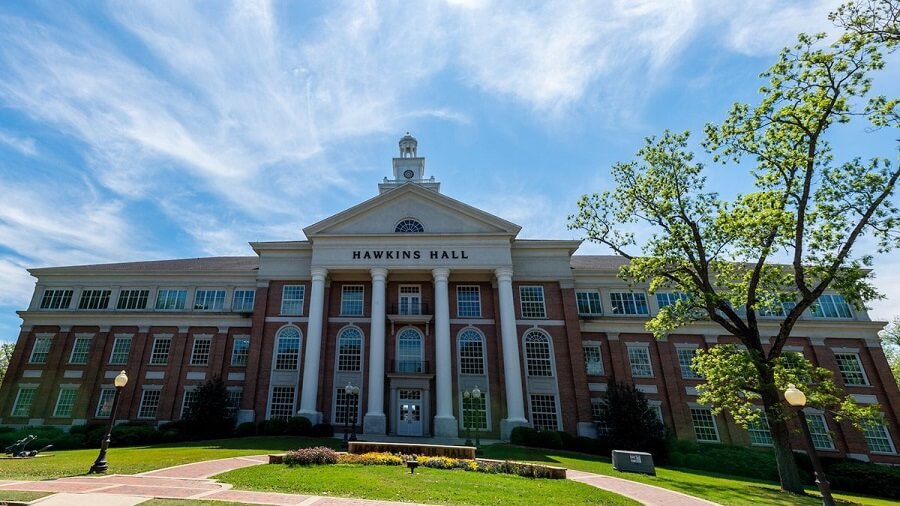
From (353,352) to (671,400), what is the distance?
22691 mm

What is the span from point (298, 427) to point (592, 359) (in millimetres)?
20559

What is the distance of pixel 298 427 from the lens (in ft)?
88.4

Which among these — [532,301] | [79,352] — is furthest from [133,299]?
[532,301]

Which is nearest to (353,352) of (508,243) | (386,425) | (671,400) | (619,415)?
(386,425)

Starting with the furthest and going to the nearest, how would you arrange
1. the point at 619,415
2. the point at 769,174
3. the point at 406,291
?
the point at 406,291 → the point at 619,415 → the point at 769,174

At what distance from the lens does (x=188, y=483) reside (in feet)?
42.2

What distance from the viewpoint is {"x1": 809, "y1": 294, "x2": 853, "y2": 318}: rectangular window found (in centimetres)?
3322

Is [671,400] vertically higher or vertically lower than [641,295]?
lower

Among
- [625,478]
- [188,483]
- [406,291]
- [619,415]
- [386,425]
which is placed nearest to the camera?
[188,483]

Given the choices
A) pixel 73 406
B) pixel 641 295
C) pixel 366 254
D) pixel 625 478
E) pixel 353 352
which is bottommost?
Result: pixel 625 478

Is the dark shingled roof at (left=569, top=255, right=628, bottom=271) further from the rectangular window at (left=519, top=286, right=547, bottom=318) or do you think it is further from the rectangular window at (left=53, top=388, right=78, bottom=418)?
the rectangular window at (left=53, top=388, right=78, bottom=418)

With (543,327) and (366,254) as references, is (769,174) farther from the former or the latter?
(366,254)

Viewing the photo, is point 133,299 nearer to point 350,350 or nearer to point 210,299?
point 210,299

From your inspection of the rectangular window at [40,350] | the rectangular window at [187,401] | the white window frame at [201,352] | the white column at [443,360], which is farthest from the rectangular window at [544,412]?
the rectangular window at [40,350]
